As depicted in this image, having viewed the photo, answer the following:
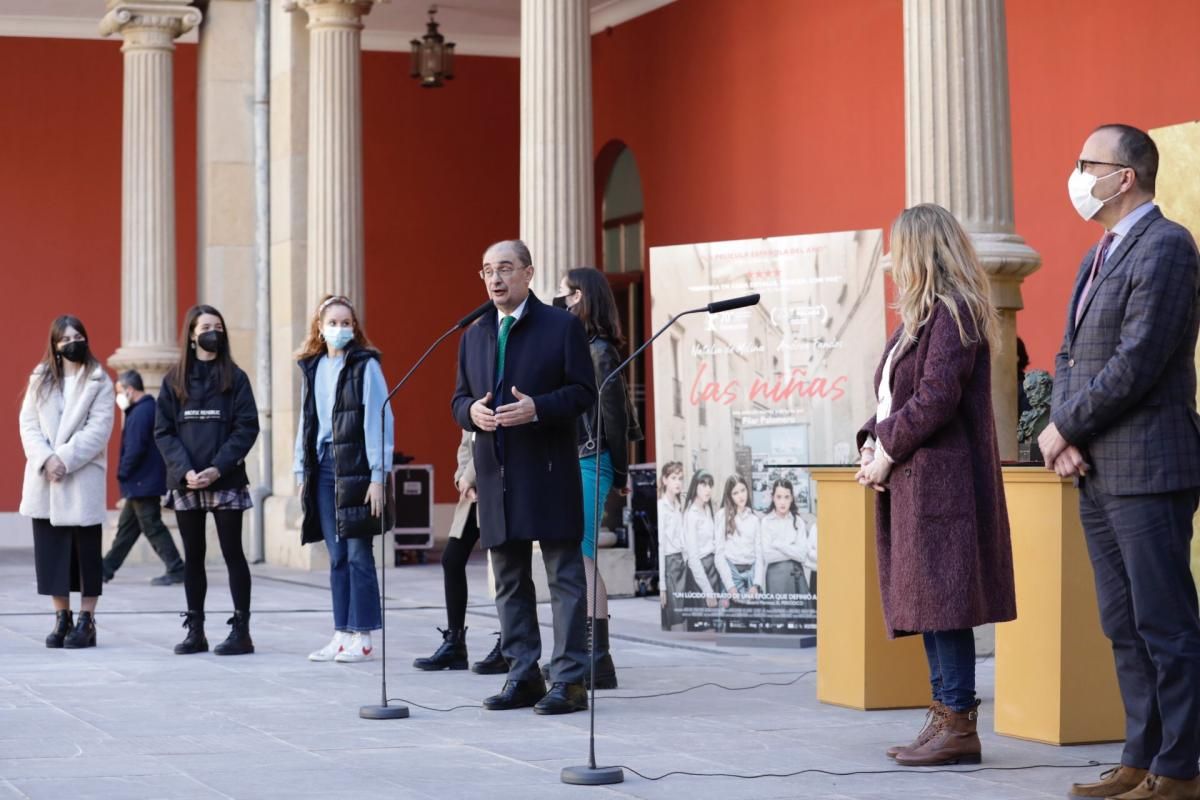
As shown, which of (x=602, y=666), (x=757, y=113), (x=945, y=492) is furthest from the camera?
(x=757, y=113)

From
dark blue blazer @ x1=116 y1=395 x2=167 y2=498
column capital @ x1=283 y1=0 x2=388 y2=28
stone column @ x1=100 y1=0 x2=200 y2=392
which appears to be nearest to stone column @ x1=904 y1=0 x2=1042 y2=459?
dark blue blazer @ x1=116 y1=395 x2=167 y2=498

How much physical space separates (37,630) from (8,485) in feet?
32.4

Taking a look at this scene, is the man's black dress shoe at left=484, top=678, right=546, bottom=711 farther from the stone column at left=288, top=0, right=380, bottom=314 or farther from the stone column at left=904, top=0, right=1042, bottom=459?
the stone column at left=288, top=0, right=380, bottom=314

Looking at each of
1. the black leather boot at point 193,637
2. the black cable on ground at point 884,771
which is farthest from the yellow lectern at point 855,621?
the black leather boot at point 193,637

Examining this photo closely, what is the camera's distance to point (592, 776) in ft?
17.0

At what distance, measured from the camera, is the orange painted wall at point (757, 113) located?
1397 cm

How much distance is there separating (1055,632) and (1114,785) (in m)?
1.03

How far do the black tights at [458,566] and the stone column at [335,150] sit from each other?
23.4ft

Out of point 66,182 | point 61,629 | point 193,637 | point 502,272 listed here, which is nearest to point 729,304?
point 502,272

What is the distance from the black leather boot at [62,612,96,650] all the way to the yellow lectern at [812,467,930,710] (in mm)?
4020

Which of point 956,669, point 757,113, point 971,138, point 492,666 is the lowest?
point 492,666

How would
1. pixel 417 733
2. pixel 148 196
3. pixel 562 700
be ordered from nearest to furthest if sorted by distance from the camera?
pixel 417 733 < pixel 562 700 < pixel 148 196

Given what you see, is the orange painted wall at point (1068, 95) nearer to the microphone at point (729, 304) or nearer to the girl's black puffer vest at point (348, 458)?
the girl's black puffer vest at point (348, 458)

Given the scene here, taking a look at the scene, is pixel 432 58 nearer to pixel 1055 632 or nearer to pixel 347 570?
pixel 347 570
